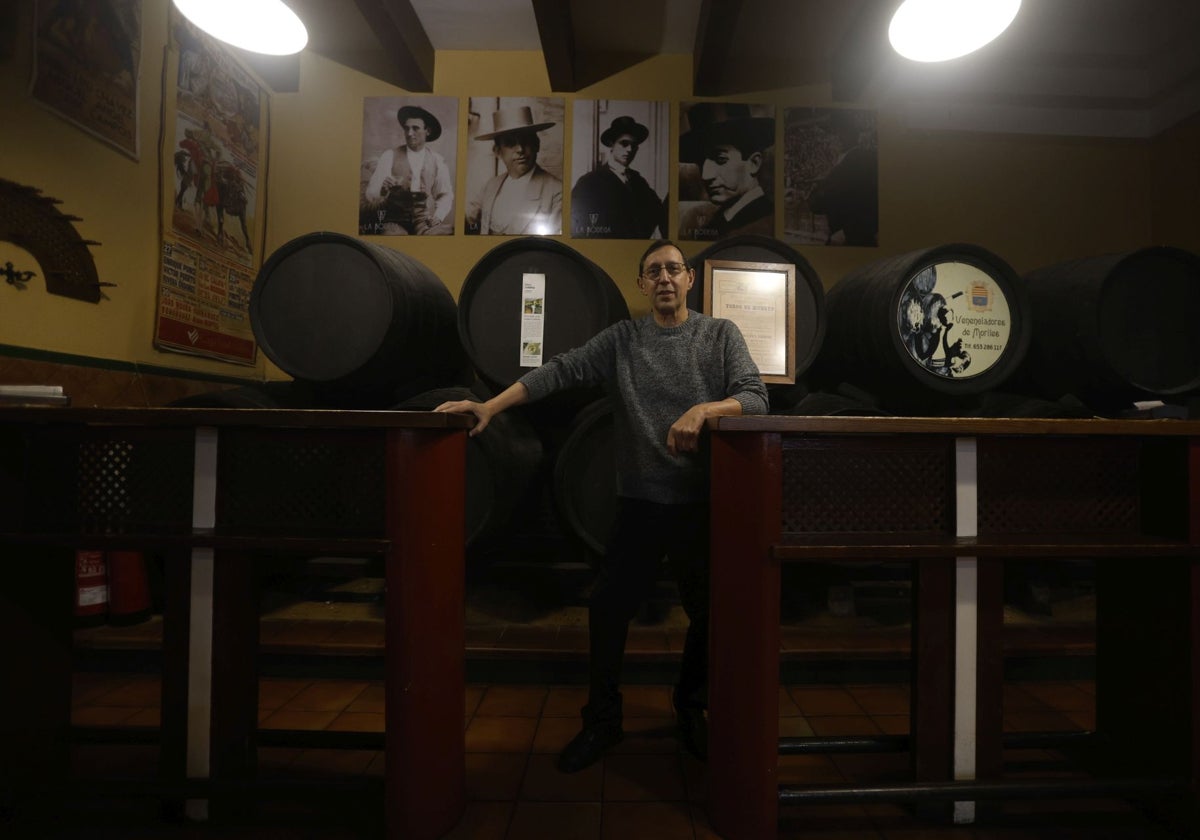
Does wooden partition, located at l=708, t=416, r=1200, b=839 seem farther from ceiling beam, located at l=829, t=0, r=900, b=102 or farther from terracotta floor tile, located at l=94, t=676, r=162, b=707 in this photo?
ceiling beam, located at l=829, t=0, r=900, b=102

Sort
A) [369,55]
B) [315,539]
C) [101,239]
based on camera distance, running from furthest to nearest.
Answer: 1. [369,55]
2. [101,239]
3. [315,539]

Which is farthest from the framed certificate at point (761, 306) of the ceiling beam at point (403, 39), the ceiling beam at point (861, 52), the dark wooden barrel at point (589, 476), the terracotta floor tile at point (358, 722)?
the ceiling beam at point (403, 39)

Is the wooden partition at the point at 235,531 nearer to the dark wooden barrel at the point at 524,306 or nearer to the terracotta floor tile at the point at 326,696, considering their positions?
the terracotta floor tile at the point at 326,696

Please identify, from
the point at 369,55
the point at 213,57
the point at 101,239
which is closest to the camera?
the point at 101,239

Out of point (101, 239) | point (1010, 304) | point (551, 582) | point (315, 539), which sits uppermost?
point (101, 239)

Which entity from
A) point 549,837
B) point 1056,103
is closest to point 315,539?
point 549,837

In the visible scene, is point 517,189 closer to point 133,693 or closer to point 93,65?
point 93,65

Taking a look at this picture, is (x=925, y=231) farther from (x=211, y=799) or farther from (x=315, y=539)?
(x=211, y=799)

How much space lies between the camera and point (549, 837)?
1343 millimetres

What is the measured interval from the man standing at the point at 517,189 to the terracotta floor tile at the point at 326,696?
235cm

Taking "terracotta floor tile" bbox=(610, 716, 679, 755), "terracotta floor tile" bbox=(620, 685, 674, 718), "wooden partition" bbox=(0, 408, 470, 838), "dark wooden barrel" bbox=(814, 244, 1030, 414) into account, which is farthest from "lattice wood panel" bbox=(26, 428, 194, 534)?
"dark wooden barrel" bbox=(814, 244, 1030, 414)

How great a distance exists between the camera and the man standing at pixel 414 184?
3.14 metres

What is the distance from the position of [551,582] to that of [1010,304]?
216cm

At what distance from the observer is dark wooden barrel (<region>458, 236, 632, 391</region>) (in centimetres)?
218
